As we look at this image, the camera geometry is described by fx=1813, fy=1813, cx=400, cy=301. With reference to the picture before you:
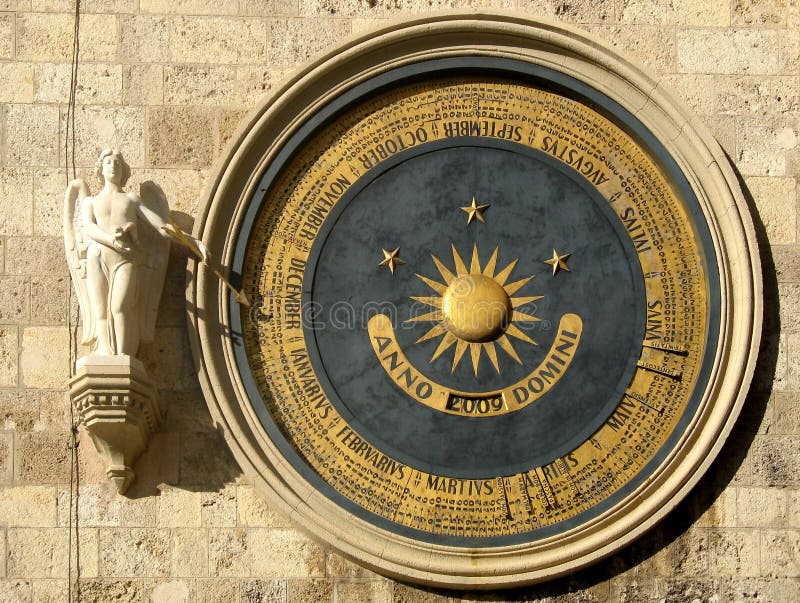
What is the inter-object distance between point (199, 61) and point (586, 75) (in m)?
2.16

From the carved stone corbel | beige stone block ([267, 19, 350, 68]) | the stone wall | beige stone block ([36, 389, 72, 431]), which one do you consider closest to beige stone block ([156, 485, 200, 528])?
the stone wall

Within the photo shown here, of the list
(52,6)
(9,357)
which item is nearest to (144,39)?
(52,6)

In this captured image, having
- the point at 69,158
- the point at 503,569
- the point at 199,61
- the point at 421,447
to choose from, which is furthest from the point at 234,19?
the point at 503,569

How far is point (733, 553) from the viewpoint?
31.3 feet

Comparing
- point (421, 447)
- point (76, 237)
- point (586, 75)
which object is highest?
point (586, 75)

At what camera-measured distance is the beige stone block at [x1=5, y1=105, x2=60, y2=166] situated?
9938mm

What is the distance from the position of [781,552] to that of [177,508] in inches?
125

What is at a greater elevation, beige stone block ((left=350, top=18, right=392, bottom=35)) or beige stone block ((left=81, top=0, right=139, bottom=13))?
beige stone block ((left=81, top=0, right=139, bottom=13))

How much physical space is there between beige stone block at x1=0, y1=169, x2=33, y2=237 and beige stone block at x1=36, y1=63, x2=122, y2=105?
0.44m

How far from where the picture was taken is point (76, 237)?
Result: 968cm

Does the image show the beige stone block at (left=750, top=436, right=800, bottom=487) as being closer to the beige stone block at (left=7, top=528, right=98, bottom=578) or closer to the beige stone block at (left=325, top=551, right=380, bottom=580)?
the beige stone block at (left=325, top=551, right=380, bottom=580)

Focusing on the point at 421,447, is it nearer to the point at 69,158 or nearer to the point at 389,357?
the point at 389,357

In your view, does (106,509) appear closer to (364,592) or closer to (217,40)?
(364,592)

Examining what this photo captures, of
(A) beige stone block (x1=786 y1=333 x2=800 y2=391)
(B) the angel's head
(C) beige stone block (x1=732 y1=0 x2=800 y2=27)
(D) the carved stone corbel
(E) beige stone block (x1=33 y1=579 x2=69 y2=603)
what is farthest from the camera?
(C) beige stone block (x1=732 y1=0 x2=800 y2=27)
